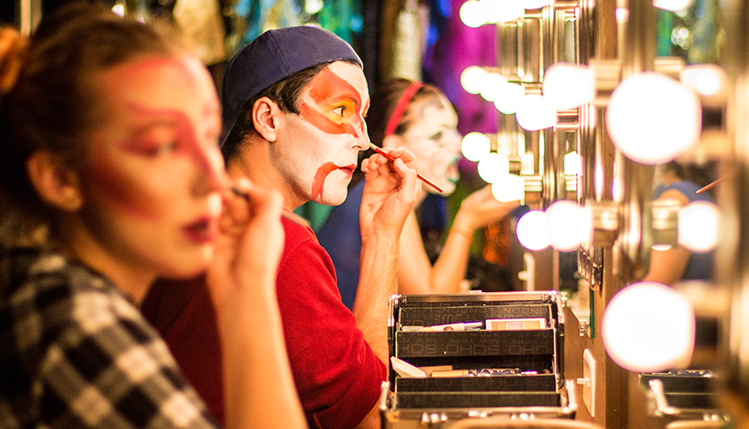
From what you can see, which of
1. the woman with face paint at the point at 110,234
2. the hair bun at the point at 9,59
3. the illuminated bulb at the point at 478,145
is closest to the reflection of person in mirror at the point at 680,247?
the woman with face paint at the point at 110,234

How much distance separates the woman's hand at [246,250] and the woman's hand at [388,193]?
0.84 metres

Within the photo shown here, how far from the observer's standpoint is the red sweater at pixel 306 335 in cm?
112

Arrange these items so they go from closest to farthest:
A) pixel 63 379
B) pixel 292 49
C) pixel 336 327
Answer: pixel 63 379 < pixel 336 327 < pixel 292 49

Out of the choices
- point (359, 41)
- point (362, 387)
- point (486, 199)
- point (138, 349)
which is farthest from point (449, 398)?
point (359, 41)

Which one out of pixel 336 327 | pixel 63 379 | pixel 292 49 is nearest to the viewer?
pixel 63 379

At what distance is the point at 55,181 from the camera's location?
2.30 ft

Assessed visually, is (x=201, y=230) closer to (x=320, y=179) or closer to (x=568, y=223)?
(x=568, y=223)

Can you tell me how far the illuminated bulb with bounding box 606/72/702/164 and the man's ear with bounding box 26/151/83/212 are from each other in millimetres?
538

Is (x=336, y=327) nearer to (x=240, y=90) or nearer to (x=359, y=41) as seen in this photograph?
(x=240, y=90)

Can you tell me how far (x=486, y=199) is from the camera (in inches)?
83.6

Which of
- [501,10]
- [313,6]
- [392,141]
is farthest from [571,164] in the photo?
[313,6]

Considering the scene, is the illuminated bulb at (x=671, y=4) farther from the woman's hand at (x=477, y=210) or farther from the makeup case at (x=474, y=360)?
the woman's hand at (x=477, y=210)

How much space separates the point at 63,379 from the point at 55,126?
25cm

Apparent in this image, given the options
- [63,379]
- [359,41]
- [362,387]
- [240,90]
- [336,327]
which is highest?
[359,41]
